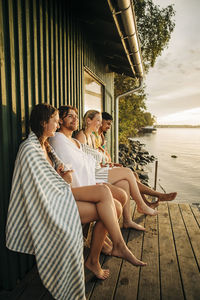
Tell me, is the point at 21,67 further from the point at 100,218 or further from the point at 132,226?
the point at 132,226

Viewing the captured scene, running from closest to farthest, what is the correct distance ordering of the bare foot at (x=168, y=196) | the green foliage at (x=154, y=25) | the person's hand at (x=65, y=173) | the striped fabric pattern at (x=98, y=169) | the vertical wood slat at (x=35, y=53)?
the person's hand at (x=65, y=173), the vertical wood slat at (x=35, y=53), the striped fabric pattern at (x=98, y=169), the bare foot at (x=168, y=196), the green foliage at (x=154, y=25)

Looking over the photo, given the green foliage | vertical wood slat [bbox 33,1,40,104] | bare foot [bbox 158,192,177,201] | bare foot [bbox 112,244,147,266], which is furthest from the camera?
the green foliage

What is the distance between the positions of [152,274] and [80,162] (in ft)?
4.08

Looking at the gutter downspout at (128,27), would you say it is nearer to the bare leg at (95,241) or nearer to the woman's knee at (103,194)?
the woman's knee at (103,194)

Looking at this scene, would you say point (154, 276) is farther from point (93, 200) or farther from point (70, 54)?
point (70, 54)

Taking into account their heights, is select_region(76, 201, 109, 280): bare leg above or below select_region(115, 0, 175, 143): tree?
below

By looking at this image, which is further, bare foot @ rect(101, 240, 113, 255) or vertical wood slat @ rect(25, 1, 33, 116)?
bare foot @ rect(101, 240, 113, 255)

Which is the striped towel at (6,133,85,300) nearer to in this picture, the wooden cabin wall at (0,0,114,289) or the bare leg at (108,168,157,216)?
the wooden cabin wall at (0,0,114,289)

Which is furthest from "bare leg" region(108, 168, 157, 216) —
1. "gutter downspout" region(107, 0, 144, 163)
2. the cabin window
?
"gutter downspout" region(107, 0, 144, 163)

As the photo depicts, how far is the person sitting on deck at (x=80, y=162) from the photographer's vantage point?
2.04 metres

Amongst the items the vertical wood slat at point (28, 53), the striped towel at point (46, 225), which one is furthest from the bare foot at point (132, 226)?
the vertical wood slat at point (28, 53)

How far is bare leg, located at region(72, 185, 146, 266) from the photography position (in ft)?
5.26

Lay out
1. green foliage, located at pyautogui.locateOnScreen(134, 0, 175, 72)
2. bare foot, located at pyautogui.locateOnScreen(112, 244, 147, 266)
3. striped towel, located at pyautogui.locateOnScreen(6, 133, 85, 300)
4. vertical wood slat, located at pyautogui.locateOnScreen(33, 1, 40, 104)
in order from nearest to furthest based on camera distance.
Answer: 1. striped towel, located at pyautogui.locateOnScreen(6, 133, 85, 300)
2. bare foot, located at pyautogui.locateOnScreen(112, 244, 147, 266)
3. vertical wood slat, located at pyautogui.locateOnScreen(33, 1, 40, 104)
4. green foliage, located at pyautogui.locateOnScreen(134, 0, 175, 72)

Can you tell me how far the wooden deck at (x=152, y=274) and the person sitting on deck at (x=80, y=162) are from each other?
33cm
